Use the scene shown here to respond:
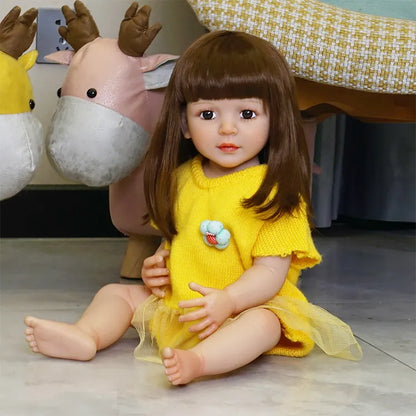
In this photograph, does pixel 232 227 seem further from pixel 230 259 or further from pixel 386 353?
pixel 386 353

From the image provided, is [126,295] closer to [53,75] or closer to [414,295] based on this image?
[414,295]

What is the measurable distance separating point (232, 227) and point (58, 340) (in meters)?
0.25

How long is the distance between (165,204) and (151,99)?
26 centimetres

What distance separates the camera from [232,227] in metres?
Result: 0.98

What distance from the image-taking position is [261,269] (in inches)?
38.0

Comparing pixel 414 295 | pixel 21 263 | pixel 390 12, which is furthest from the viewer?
pixel 21 263

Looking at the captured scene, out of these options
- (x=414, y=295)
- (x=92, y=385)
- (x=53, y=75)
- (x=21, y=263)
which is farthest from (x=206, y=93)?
(x=53, y=75)

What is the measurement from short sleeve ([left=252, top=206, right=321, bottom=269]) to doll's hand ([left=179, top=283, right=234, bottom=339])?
8cm

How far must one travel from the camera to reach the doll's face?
0.98m

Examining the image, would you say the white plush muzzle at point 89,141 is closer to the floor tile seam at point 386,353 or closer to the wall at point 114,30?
the floor tile seam at point 386,353

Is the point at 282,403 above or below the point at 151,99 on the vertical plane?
below

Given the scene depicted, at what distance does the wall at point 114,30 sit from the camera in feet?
5.75

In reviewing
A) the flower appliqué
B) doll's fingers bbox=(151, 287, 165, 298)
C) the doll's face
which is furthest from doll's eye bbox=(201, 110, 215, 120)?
doll's fingers bbox=(151, 287, 165, 298)

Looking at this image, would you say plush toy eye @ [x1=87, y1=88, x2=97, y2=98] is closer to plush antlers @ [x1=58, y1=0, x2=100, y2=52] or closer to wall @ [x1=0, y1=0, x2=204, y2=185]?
plush antlers @ [x1=58, y1=0, x2=100, y2=52]
